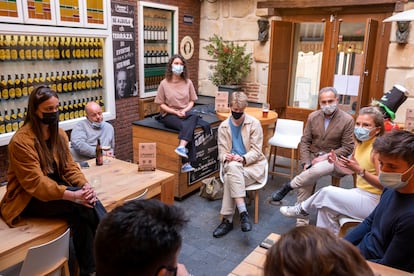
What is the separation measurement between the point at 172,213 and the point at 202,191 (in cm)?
291

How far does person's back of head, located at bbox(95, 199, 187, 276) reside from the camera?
2.75 ft

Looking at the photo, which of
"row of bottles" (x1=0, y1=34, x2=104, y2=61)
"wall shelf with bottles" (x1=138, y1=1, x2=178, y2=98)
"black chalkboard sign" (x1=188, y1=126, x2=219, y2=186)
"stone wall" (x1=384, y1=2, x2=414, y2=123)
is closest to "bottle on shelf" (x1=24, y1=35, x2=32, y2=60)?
"row of bottles" (x1=0, y1=34, x2=104, y2=61)

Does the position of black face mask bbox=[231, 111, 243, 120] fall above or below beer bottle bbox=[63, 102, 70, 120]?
above

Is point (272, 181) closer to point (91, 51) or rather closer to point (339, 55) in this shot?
point (339, 55)

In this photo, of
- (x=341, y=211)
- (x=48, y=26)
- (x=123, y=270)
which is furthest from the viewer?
(x=48, y=26)

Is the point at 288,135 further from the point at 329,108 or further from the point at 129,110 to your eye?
the point at 129,110

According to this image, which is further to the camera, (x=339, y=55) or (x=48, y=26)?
(x=339, y=55)

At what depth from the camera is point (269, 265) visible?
88 centimetres

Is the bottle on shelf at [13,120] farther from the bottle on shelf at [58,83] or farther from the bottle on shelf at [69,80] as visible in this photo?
the bottle on shelf at [69,80]

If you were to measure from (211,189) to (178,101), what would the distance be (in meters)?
1.03

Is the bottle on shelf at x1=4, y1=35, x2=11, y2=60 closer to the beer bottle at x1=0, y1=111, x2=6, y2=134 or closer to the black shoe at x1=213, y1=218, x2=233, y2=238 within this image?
the beer bottle at x1=0, y1=111, x2=6, y2=134

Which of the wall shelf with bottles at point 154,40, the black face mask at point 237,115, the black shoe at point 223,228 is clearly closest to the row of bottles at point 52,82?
the wall shelf with bottles at point 154,40

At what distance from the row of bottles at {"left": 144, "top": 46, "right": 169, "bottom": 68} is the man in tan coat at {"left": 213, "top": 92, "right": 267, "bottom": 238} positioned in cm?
Answer: 218

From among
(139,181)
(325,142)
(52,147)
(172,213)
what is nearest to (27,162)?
(52,147)
